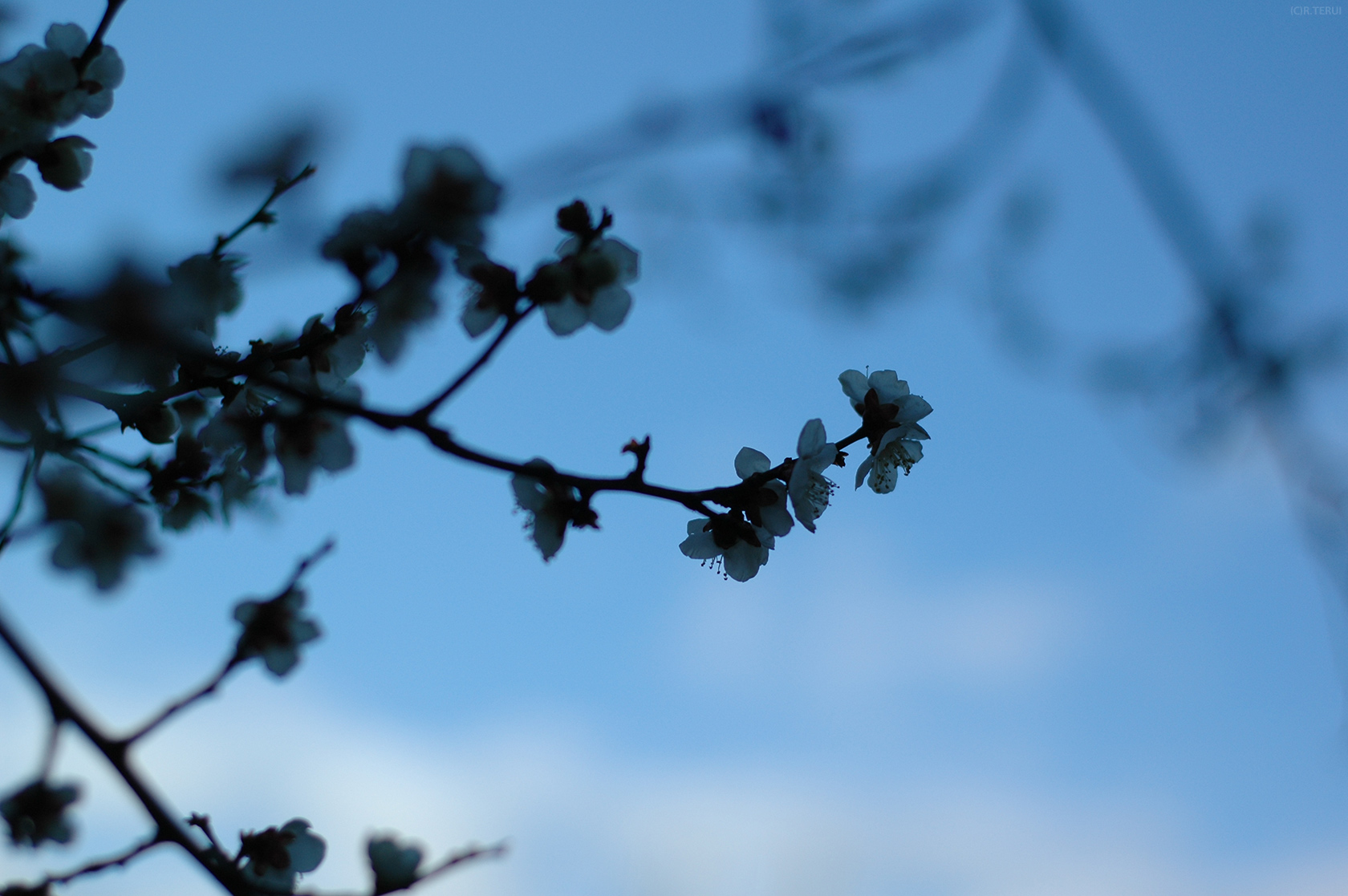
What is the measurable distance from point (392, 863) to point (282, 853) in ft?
1.43

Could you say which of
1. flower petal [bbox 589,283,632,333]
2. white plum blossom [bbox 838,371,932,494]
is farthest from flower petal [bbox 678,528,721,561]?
flower petal [bbox 589,283,632,333]

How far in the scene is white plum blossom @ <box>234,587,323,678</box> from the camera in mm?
2010

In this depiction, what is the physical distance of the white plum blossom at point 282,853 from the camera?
2.04 metres

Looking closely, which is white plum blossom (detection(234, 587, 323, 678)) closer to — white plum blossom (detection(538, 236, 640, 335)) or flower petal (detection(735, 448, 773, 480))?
white plum blossom (detection(538, 236, 640, 335))

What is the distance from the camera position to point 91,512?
89.4 inches

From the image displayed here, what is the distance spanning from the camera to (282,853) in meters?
2.05

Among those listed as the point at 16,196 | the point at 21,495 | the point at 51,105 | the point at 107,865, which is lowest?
the point at 107,865

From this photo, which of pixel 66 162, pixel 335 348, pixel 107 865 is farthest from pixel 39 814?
pixel 66 162

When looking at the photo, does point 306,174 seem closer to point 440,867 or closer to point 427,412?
point 427,412

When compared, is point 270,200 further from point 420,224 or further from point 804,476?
point 804,476

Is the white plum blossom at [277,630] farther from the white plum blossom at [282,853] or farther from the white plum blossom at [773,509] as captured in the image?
the white plum blossom at [773,509]

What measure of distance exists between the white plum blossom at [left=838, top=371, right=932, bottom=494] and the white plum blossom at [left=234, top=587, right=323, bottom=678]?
1.27 m

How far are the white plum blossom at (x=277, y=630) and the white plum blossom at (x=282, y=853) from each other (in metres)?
0.35

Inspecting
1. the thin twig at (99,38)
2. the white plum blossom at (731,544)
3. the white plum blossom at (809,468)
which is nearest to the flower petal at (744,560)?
the white plum blossom at (731,544)
